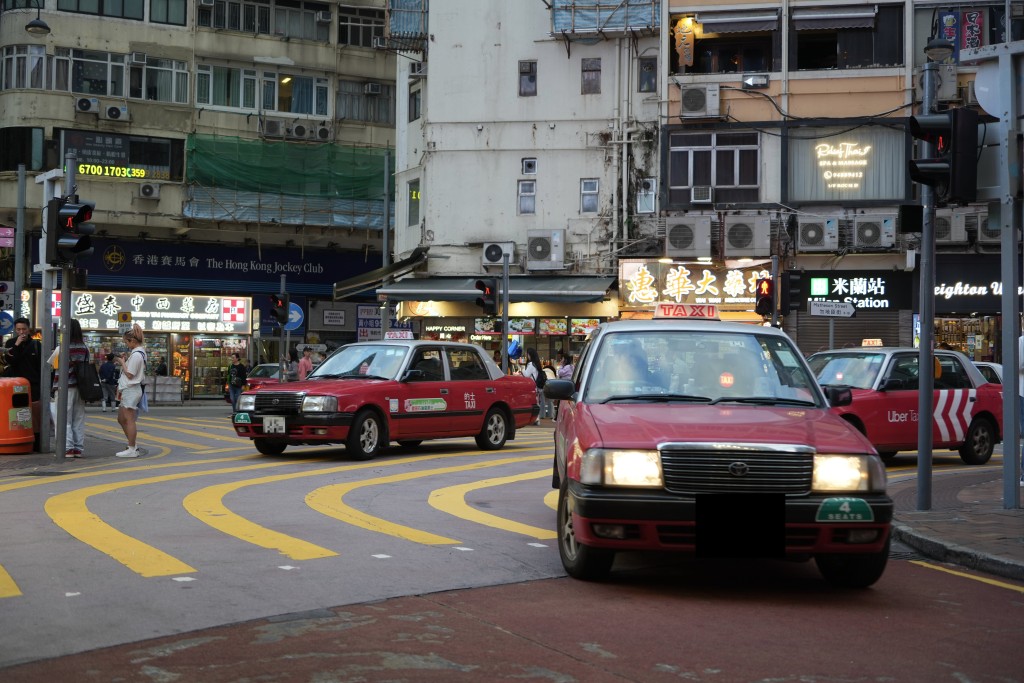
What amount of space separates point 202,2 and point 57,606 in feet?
126

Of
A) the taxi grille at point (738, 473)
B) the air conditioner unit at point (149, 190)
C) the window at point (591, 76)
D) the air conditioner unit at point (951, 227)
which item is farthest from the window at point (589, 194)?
the taxi grille at point (738, 473)

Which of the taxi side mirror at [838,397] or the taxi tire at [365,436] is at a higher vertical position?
the taxi side mirror at [838,397]

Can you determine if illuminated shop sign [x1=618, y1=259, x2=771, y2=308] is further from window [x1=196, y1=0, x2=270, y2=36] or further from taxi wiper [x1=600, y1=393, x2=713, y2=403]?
taxi wiper [x1=600, y1=393, x2=713, y2=403]

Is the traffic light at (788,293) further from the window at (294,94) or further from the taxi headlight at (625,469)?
the window at (294,94)

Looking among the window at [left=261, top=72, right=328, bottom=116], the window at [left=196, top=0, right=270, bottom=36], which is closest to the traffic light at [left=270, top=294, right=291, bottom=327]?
the window at [left=261, top=72, right=328, bottom=116]

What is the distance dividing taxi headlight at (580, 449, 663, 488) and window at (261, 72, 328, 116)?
1516 inches

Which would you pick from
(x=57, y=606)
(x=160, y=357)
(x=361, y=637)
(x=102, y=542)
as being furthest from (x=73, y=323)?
(x=160, y=357)

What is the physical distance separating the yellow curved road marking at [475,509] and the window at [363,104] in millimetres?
31929

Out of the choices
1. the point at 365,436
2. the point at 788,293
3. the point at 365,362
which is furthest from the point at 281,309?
the point at 365,436

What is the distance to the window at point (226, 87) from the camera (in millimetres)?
42750

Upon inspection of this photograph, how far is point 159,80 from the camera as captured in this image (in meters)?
42.1

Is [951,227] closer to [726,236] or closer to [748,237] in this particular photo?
[748,237]

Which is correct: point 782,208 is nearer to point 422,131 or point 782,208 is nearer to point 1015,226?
point 422,131

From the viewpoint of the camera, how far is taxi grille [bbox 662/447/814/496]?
706cm
